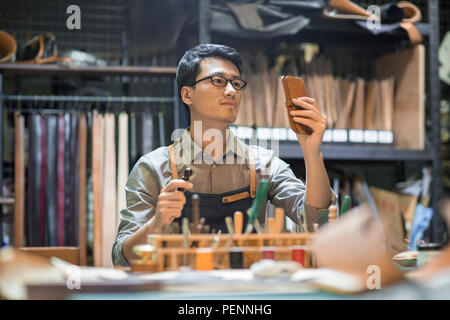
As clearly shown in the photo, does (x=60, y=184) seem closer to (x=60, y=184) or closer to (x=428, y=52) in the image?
(x=60, y=184)

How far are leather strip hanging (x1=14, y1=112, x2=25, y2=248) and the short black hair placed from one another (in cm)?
113

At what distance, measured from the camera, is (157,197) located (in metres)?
1.05

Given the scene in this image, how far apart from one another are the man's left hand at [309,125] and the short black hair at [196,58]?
0.16m

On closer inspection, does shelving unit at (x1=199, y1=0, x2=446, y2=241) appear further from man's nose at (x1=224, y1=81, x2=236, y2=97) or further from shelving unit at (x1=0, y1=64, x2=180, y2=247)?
man's nose at (x1=224, y1=81, x2=236, y2=97)

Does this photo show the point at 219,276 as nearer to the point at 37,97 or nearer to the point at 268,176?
the point at 268,176

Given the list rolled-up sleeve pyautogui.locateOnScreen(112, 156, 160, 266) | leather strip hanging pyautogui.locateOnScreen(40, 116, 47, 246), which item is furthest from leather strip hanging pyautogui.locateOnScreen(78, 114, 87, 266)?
rolled-up sleeve pyautogui.locateOnScreen(112, 156, 160, 266)

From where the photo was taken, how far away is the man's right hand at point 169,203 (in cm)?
101

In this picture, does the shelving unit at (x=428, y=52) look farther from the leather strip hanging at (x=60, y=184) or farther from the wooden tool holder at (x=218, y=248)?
the wooden tool holder at (x=218, y=248)

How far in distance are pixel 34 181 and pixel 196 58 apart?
1247mm

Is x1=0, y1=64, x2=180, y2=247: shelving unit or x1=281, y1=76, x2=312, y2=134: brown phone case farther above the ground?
x1=0, y1=64, x2=180, y2=247: shelving unit

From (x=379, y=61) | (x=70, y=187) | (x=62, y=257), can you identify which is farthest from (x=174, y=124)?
(x=379, y=61)

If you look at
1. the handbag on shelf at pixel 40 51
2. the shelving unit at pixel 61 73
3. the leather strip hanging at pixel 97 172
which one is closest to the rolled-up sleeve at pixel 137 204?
the leather strip hanging at pixel 97 172

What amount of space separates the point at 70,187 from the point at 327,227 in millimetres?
1458

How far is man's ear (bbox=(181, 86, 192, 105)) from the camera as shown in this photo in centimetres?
111
